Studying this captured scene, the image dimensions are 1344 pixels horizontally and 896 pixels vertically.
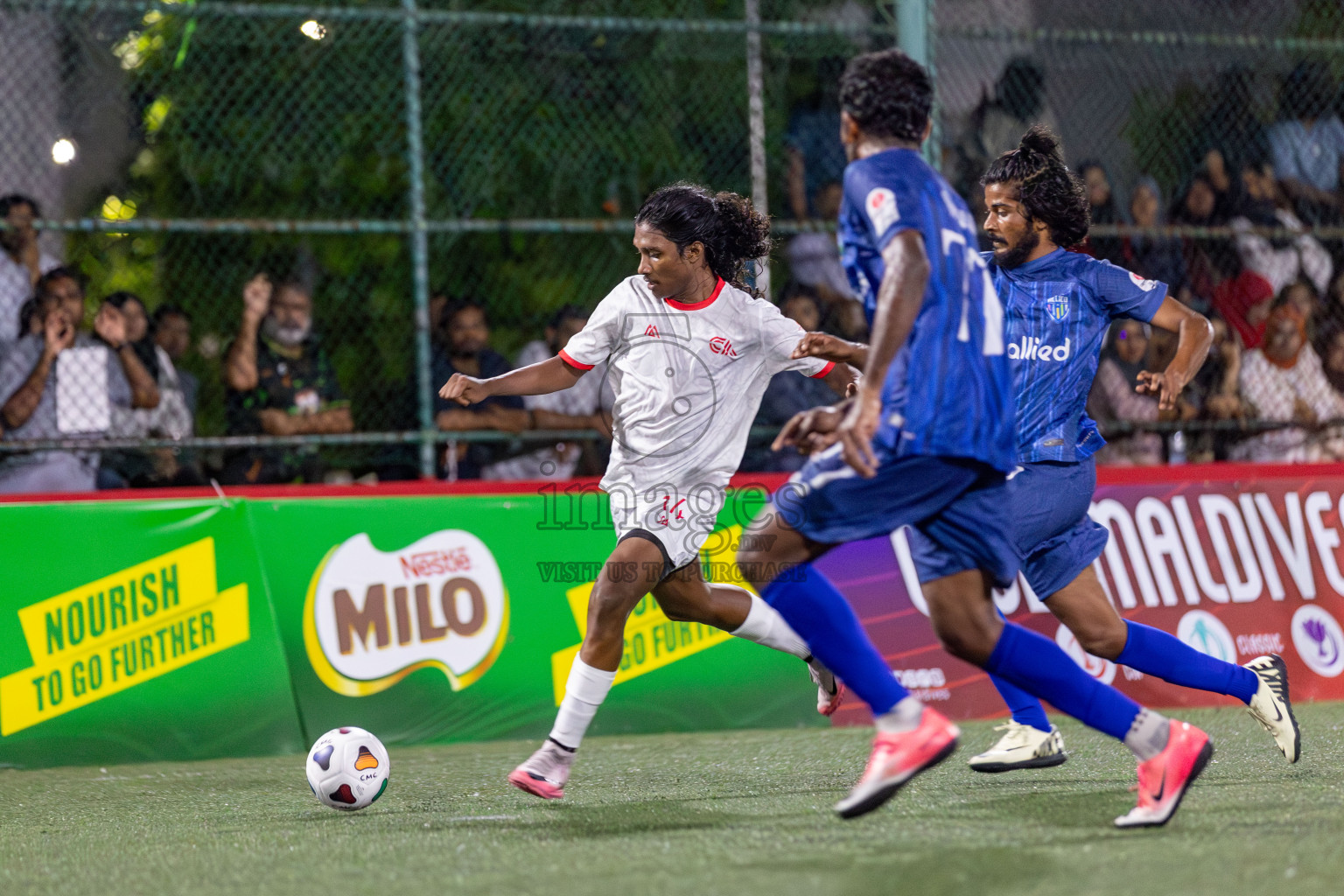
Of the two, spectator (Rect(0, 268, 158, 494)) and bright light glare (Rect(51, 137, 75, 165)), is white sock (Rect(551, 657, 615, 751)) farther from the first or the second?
bright light glare (Rect(51, 137, 75, 165))

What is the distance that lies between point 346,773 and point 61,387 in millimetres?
3721

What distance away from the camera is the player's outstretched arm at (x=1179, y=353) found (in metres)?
4.62

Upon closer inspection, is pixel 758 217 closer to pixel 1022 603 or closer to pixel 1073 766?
pixel 1073 766

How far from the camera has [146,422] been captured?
24.9 ft

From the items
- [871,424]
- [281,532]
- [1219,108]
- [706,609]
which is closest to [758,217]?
[706,609]

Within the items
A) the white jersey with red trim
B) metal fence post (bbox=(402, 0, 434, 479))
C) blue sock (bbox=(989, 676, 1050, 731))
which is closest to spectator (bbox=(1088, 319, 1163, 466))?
blue sock (bbox=(989, 676, 1050, 731))

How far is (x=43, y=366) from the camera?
731 centimetres

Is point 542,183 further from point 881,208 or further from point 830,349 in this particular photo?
point 881,208

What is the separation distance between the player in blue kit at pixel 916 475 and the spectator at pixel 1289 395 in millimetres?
5335

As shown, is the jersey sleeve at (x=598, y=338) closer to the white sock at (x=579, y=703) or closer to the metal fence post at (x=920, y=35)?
the white sock at (x=579, y=703)

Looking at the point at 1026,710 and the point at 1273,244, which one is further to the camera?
the point at 1273,244

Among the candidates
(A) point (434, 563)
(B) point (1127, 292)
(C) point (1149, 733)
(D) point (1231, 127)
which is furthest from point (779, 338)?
(D) point (1231, 127)

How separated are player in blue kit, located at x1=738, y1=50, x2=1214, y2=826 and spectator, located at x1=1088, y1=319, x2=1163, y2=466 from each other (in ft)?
16.1

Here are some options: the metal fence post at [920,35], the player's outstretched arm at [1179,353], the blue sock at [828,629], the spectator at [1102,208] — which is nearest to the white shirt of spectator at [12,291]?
the metal fence post at [920,35]
